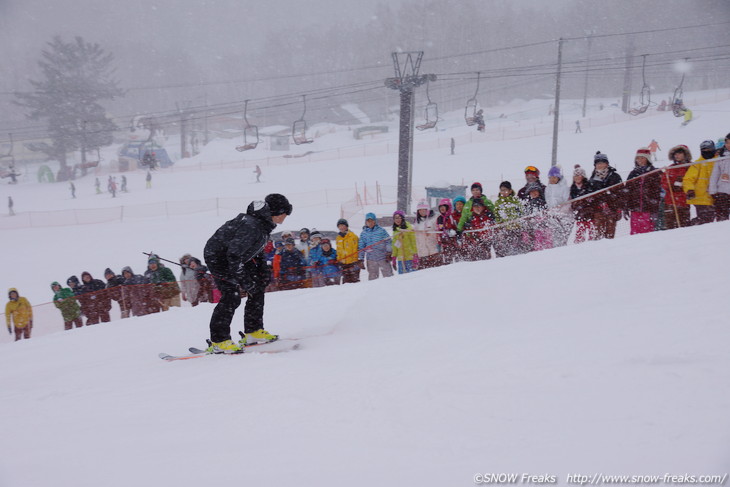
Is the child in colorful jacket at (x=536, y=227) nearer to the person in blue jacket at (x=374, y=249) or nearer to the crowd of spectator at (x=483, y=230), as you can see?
the crowd of spectator at (x=483, y=230)

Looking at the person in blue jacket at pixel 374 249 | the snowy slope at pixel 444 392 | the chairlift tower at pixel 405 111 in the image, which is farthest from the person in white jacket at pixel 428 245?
the chairlift tower at pixel 405 111

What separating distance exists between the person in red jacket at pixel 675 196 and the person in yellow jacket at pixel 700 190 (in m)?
0.11

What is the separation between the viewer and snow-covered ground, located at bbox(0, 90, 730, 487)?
2.78 metres

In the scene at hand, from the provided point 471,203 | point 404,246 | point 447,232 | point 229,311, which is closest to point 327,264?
point 404,246

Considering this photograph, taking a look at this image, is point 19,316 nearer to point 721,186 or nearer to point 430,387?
point 430,387

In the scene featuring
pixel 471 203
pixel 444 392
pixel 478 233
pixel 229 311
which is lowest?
pixel 444 392

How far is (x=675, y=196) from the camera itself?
735 cm

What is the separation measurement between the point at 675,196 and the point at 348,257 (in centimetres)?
530

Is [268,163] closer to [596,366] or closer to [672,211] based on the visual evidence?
[672,211]

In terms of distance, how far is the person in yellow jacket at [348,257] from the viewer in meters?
10.1

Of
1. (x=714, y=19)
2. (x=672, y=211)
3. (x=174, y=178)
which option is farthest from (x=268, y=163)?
(x=714, y=19)

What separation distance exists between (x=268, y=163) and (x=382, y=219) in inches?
1300

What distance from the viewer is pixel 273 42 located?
368 ft

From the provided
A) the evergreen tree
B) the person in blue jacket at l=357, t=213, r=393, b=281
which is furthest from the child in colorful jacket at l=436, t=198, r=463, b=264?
the evergreen tree
